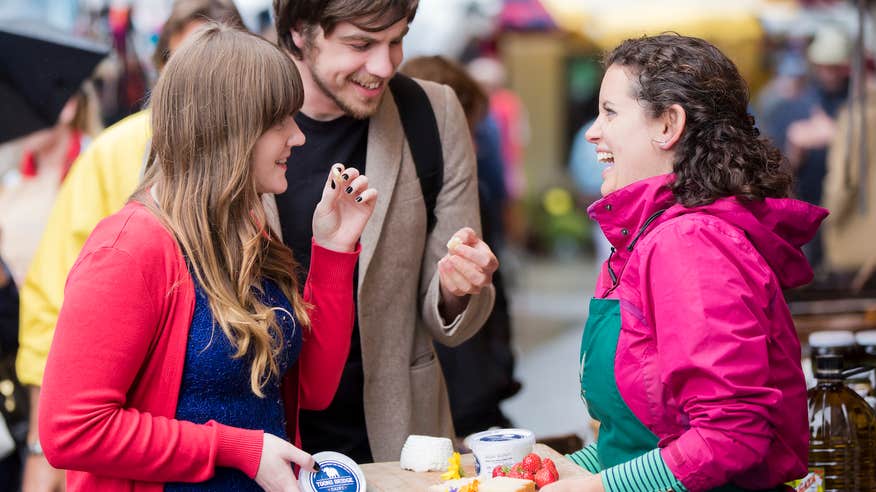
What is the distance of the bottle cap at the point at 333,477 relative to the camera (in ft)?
6.88

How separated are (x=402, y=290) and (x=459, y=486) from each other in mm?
820

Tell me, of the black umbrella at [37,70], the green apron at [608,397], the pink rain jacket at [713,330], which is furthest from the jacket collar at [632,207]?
the black umbrella at [37,70]

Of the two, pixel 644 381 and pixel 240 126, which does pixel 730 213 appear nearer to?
pixel 644 381

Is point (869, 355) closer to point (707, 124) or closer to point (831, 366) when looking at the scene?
point (831, 366)

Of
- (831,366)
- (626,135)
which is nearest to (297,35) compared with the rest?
(626,135)

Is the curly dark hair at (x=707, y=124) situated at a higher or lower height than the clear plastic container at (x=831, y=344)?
higher

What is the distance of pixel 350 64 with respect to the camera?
266 cm

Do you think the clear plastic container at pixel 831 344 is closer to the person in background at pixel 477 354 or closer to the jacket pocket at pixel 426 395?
the jacket pocket at pixel 426 395

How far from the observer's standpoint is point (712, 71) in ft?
6.84

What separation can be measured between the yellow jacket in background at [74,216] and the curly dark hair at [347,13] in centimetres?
93

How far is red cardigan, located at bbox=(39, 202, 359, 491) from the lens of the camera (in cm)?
194

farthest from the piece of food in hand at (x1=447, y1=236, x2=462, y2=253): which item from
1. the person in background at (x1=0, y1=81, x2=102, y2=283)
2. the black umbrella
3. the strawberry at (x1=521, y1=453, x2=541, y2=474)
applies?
the person in background at (x1=0, y1=81, x2=102, y2=283)

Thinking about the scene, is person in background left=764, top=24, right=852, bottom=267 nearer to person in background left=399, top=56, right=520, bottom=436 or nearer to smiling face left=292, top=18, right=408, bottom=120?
person in background left=399, top=56, right=520, bottom=436

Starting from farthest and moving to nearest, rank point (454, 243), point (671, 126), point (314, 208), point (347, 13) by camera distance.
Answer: point (314, 208)
point (347, 13)
point (454, 243)
point (671, 126)
